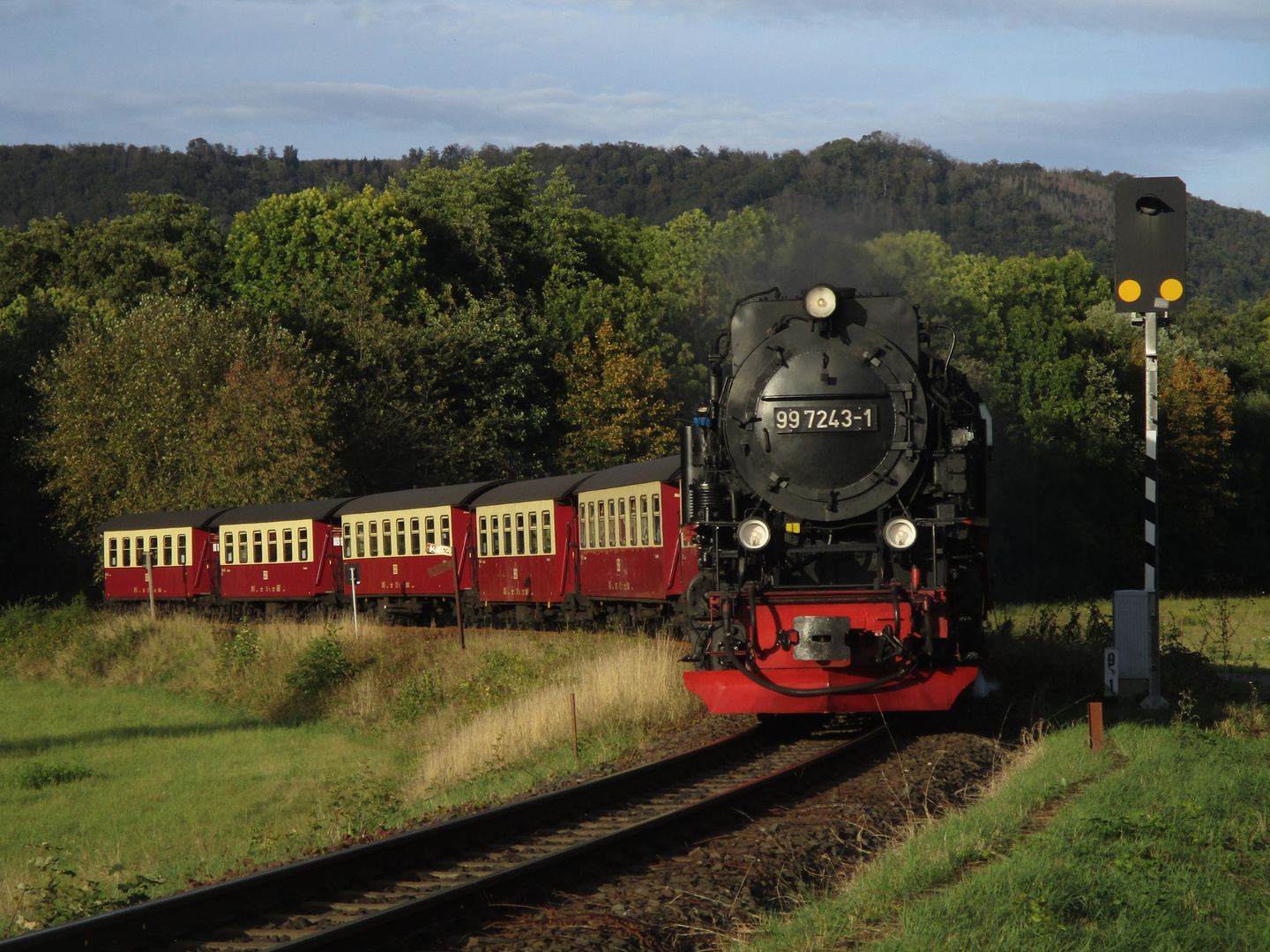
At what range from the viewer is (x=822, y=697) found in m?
9.95

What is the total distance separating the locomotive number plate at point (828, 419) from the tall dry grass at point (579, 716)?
363 cm

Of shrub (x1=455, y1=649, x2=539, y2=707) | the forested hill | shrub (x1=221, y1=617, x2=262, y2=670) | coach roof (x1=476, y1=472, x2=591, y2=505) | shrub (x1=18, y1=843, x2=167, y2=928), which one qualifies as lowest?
shrub (x1=221, y1=617, x2=262, y2=670)

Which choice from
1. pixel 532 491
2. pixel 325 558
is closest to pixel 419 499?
pixel 325 558

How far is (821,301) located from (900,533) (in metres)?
2.11

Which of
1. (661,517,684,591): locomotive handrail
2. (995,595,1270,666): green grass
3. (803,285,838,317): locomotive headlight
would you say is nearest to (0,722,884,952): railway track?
(803,285,838,317): locomotive headlight

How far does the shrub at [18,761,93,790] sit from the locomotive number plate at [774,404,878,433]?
35.4 feet

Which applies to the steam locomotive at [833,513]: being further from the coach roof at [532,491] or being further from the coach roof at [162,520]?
the coach roof at [162,520]

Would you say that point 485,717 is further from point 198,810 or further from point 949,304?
point 949,304

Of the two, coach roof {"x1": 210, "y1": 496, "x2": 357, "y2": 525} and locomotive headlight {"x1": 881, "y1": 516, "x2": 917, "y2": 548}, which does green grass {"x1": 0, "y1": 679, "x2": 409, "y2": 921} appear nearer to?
locomotive headlight {"x1": 881, "y1": 516, "x2": 917, "y2": 548}

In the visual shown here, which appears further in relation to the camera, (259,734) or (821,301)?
(259,734)

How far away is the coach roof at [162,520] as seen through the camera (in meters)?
31.2

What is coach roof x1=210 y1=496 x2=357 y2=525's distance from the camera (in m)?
28.4

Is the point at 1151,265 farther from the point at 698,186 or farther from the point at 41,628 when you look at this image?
the point at 698,186

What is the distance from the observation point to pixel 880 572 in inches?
399
